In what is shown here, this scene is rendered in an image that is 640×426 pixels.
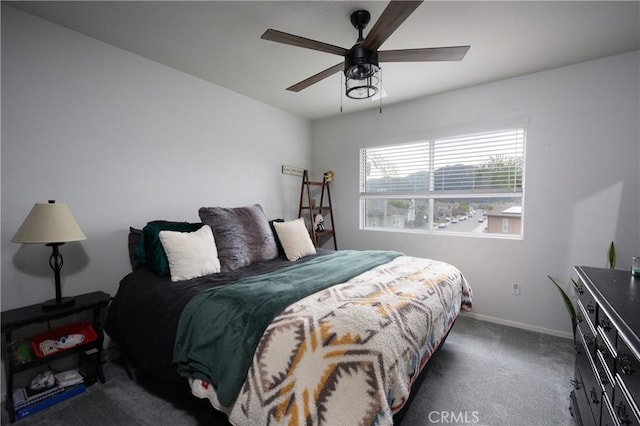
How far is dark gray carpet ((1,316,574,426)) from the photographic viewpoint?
165 centimetres

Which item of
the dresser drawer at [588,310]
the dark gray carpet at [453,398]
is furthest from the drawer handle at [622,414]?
the dark gray carpet at [453,398]

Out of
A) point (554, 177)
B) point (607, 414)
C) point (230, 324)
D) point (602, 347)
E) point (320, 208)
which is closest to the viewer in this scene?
point (607, 414)

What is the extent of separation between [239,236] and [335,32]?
5.83 feet

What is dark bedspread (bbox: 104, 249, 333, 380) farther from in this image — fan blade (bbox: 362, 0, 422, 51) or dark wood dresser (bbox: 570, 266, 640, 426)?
dark wood dresser (bbox: 570, 266, 640, 426)

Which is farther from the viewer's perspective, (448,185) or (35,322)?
(448,185)

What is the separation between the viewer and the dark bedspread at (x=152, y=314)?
1.68 metres

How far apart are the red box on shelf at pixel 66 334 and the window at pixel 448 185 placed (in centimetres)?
306

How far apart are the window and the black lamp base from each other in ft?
10.2

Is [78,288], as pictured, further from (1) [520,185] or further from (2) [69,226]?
(1) [520,185]

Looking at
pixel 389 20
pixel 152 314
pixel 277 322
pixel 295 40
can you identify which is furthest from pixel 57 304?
pixel 389 20

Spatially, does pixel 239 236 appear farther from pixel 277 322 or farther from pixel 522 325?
pixel 522 325

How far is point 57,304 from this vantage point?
6.02ft

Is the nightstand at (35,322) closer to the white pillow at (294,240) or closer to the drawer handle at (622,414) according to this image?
the white pillow at (294,240)

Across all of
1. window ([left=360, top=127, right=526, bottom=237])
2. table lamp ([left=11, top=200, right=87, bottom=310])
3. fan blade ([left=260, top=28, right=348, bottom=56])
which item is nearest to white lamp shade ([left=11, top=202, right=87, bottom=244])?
table lamp ([left=11, top=200, right=87, bottom=310])
